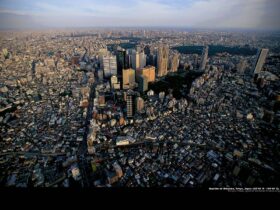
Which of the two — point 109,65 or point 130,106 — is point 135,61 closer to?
point 109,65

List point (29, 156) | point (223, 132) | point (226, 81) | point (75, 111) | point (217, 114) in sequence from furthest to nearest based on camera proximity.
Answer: point (226, 81) < point (75, 111) < point (217, 114) < point (223, 132) < point (29, 156)

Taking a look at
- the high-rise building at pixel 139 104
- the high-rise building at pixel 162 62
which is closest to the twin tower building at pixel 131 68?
the high-rise building at pixel 162 62

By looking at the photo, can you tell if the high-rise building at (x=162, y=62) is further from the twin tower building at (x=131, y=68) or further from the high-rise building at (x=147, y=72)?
the high-rise building at (x=147, y=72)

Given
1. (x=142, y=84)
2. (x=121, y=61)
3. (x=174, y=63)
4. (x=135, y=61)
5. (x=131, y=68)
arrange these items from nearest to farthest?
1. (x=142, y=84)
2. (x=131, y=68)
3. (x=135, y=61)
4. (x=121, y=61)
5. (x=174, y=63)

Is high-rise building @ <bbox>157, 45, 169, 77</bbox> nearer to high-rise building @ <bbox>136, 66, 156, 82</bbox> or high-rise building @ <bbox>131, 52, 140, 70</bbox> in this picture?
high-rise building @ <bbox>136, 66, 156, 82</bbox>

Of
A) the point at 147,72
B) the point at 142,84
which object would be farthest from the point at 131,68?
the point at 142,84

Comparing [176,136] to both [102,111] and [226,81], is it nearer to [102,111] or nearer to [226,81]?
[102,111]

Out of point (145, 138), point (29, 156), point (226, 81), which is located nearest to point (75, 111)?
point (29, 156)

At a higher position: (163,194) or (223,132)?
(163,194)
